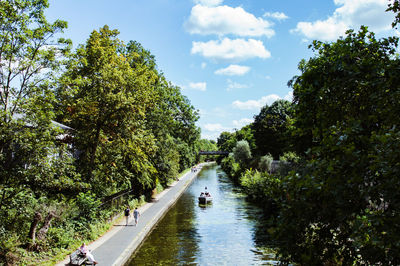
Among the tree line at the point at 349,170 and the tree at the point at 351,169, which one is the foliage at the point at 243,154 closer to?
the tree line at the point at 349,170

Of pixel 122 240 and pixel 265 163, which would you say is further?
pixel 265 163

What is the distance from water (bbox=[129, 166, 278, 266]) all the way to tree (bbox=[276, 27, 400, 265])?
1179 cm

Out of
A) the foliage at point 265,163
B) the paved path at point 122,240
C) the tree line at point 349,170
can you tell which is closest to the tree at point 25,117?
the paved path at point 122,240

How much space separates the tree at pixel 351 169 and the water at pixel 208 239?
11.8 metres

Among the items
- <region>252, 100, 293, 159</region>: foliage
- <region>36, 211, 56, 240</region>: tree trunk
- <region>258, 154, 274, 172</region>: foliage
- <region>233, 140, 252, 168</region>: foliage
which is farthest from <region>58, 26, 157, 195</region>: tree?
<region>233, 140, 252, 168</region>: foliage

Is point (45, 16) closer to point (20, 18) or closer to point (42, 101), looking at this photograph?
point (20, 18)

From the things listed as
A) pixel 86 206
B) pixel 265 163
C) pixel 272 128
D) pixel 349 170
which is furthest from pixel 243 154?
pixel 349 170

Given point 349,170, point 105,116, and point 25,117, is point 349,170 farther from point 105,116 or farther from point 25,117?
point 105,116

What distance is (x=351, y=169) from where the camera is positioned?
4699 mm

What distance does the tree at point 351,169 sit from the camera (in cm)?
425

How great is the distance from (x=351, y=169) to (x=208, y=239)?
55.1 feet

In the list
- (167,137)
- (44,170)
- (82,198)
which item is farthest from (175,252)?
(167,137)

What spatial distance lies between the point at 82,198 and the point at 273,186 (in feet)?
50.6

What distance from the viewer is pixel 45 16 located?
496 inches
